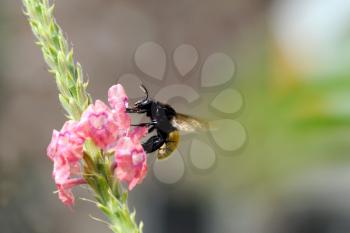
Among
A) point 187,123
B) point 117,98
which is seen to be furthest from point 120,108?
point 187,123

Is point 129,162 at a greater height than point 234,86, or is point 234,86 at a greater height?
point 234,86

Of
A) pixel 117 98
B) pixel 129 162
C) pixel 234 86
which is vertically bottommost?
pixel 129 162

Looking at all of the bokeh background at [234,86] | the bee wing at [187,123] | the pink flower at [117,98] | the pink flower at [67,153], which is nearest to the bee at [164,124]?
the bee wing at [187,123]

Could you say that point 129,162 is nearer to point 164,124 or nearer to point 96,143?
point 96,143

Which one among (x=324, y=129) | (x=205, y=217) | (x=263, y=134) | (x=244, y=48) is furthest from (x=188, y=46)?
(x=324, y=129)

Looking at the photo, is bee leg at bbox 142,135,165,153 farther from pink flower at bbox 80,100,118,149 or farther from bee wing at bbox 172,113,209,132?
pink flower at bbox 80,100,118,149
